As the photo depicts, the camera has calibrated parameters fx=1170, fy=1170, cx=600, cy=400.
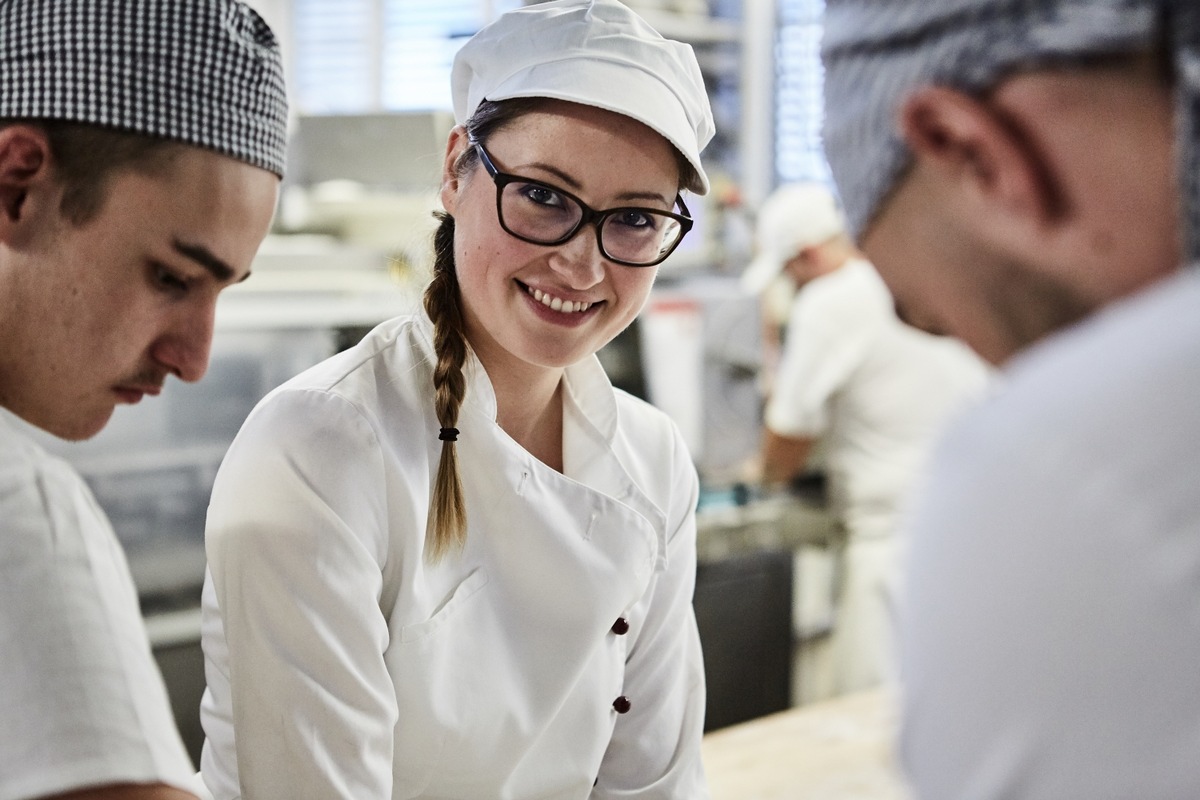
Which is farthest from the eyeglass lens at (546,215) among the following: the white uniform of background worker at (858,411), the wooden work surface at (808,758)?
the white uniform of background worker at (858,411)

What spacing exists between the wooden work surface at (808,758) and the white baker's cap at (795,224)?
2.13 metres

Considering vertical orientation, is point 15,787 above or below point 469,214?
below

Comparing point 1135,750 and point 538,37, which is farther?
point 538,37

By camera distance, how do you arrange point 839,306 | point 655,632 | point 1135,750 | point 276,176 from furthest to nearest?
1. point 839,306
2. point 655,632
3. point 276,176
4. point 1135,750

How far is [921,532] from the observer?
0.50m

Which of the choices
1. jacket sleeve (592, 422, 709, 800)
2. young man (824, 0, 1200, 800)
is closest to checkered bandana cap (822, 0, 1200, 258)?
young man (824, 0, 1200, 800)

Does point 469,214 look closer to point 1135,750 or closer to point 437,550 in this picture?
point 437,550

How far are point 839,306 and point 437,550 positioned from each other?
2.60m

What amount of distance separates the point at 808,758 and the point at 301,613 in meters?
1.15

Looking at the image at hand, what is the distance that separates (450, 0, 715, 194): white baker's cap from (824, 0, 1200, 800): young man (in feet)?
2.03

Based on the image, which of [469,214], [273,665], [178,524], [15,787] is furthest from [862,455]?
[15,787]

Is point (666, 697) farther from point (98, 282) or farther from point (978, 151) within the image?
point (978, 151)

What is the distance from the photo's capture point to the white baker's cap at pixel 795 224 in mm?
4000

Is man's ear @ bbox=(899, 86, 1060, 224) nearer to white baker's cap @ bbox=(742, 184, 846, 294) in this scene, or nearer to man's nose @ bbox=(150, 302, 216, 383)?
man's nose @ bbox=(150, 302, 216, 383)
